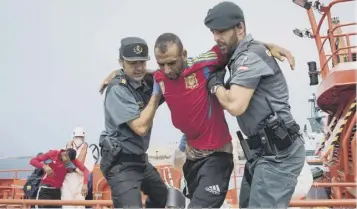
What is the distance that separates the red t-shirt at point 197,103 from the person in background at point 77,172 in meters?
4.70

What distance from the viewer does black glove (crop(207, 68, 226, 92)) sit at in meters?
2.94

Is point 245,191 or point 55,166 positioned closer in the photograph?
point 245,191

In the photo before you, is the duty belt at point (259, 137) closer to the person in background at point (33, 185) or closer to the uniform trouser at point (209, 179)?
the uniform trouser at point (209, 179)

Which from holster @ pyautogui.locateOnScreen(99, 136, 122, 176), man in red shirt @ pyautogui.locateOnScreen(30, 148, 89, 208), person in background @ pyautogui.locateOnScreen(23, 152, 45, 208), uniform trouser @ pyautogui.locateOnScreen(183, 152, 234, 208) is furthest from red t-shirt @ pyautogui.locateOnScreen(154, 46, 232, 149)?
person in background @ pyautogui.locateOnScreen(23, 152, 45, 208)

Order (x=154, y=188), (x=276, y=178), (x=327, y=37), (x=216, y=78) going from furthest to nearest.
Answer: (x=327, y=37) < (x=154, y=188) < (x=216, y=78) < (x=276, y=178)

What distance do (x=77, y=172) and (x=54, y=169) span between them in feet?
1.26

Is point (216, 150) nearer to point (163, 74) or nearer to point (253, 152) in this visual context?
point (253, 152)

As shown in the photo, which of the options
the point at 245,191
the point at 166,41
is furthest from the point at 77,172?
the point at 166,41

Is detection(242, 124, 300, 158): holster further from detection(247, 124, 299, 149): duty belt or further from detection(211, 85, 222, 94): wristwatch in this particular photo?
detection(211, 85, 222, 94): wristwatch

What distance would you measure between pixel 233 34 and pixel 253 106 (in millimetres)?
500

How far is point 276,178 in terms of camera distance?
2.80 metres

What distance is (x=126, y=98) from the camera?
11.4ft

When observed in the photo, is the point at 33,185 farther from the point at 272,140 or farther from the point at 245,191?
the point at 272,140

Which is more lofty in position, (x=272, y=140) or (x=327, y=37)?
(x=327, y=37)
